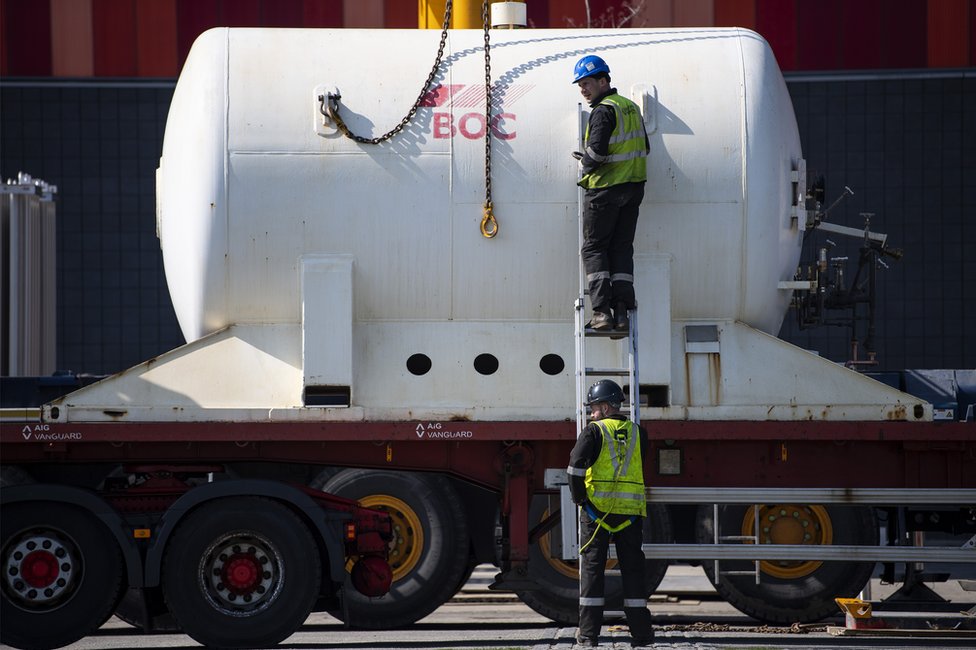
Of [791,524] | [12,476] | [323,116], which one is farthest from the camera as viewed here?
[791,524]

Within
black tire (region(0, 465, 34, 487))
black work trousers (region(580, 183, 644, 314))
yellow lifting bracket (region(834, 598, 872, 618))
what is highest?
black work trousers (region(580, 183, 644, 314))

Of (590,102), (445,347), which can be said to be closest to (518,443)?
(445,347)

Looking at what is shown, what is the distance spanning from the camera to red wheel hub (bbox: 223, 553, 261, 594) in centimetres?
954

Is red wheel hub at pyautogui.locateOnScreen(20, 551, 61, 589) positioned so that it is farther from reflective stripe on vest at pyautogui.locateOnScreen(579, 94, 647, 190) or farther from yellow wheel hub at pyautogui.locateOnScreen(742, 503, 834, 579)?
yellow wheel hub at pyautogui.locateOnScreen(742, 503, 834, 579)

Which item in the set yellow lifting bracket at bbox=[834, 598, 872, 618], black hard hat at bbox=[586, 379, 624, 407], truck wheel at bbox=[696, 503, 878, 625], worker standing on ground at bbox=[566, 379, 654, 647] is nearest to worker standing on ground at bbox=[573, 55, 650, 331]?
black hard hat at bbox=[586, 379, 624, 407]

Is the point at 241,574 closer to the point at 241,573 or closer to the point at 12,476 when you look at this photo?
the point at 241,573

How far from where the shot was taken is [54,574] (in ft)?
31.1

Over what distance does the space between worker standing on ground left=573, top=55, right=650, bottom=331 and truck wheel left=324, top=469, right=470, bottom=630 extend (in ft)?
5.42

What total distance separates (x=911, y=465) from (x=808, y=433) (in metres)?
0.78

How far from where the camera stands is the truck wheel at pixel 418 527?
33.0 feet

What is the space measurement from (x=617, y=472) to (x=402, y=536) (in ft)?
5.85

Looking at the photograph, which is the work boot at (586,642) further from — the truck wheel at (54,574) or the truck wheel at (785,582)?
the truck wheel at (54,574)

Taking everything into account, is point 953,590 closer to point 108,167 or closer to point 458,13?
point 458,13

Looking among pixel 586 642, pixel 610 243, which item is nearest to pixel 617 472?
pixel 586 642
